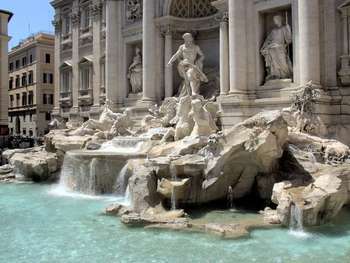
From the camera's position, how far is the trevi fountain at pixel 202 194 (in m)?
8.55

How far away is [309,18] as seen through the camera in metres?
15.8

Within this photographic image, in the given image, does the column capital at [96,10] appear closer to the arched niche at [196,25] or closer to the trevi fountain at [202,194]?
the arched niche at [196,25]

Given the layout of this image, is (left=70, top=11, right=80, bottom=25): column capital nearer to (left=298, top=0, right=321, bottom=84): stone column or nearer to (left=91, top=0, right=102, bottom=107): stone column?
(left=91, top=0, right=102, bottom=107): stone column

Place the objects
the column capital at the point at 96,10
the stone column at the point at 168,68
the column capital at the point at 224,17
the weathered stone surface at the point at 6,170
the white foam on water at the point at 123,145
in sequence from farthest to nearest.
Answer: the column capital at the point at 96,10
the stone column at the point at 168,68
the weathered stone surface at the point at 6,170
the column capital at the point at 224,17
the white foam on water at the point at 123,145

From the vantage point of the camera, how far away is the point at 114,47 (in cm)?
2502

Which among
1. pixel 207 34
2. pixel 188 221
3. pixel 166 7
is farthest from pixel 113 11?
pixel 188 221

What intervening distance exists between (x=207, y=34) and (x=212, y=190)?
12688 mm

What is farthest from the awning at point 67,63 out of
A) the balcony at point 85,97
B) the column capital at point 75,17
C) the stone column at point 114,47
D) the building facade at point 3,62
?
the building facade at point 3,62

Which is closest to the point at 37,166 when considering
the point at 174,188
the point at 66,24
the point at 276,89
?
the point at 174,188

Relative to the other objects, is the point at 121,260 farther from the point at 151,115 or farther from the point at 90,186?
the point at 151,115

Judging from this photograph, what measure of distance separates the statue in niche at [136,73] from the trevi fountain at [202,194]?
6.67 m

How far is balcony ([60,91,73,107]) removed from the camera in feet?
99.0

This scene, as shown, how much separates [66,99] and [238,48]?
54.7ft

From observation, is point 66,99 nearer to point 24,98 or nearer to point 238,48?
point 238,48
